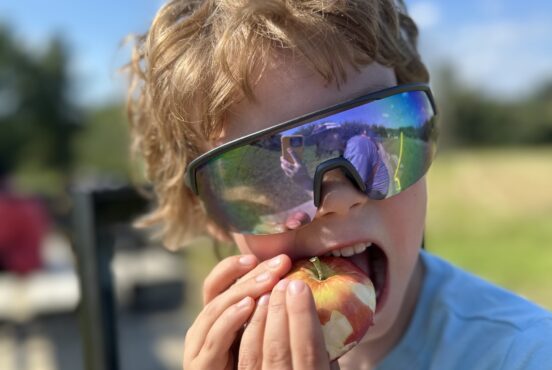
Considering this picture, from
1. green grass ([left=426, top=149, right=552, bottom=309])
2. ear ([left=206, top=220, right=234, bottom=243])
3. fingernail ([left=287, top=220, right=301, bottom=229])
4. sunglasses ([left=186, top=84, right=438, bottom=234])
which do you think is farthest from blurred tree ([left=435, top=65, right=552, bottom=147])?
fingernail ([left=287, top=220, right=301, bottom=229])

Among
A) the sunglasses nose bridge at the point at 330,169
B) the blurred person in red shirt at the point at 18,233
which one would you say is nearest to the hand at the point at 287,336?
the sunglasses nose bridge at the point at 330,169

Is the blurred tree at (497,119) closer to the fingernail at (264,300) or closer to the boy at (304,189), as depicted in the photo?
the boy at (304,189)

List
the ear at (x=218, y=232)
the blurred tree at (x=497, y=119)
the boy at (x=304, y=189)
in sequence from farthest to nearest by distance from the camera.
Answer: the blurred tree at (x=497, y=119) → the ear at (x=218, y=232) → the boy at (x=304, y=189)

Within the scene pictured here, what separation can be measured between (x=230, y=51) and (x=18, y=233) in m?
5.55

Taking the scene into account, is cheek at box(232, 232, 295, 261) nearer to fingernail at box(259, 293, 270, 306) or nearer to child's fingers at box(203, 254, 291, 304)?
child's fingers at box(203, 254, 291, 304)

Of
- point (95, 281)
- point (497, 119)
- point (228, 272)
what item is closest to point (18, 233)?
point (95, 281)

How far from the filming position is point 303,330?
108 cm

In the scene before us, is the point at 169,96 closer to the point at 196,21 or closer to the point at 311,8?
the point at 196,21

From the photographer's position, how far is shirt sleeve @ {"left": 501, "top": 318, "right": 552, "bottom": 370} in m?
1.15

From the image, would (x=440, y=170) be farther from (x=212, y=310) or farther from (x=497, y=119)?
(x=212, y=310)

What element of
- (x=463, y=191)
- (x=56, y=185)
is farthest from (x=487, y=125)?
(x=56, y=185)

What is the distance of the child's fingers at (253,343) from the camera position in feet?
3.71

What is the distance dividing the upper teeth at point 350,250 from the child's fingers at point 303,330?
0.22m

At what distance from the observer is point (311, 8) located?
→ 130 centimetres
